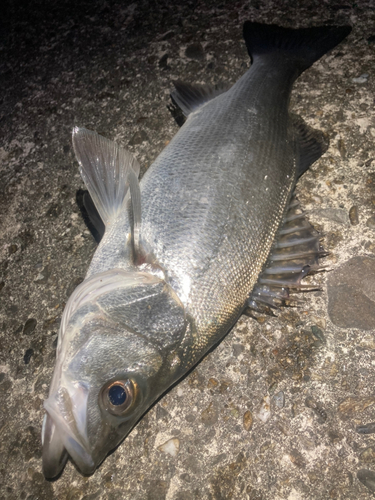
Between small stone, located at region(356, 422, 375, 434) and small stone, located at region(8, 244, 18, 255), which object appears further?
small stone, located at region(8, 244, 18, 255)

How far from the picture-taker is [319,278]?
7.09 ft

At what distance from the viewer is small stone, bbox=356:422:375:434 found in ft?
5.88

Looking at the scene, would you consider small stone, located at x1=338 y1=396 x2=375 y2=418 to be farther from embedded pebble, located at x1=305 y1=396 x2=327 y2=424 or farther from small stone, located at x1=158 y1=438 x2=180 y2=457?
small stone, located at x1=158 y1=438 x2=180 y2=457

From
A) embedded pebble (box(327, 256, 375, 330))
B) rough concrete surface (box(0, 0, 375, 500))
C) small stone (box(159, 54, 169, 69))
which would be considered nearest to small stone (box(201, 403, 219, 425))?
rough concrete surface (box(0, 0, 375, 500))

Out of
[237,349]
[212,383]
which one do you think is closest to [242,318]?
[237,349]

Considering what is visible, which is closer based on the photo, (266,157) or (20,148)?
(266,157)

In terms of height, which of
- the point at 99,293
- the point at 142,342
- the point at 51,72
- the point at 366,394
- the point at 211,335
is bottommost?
the point at 366,394

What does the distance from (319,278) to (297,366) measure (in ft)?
1.73

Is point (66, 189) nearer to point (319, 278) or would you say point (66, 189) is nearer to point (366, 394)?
point (319, 278)

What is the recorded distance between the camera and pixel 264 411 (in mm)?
1913

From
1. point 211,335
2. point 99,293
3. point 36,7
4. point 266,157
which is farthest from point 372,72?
point 36,7

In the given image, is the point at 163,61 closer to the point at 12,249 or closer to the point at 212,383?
the point at 12,249

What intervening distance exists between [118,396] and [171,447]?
0.58 metres

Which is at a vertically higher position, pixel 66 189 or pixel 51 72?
pixel 51 72
